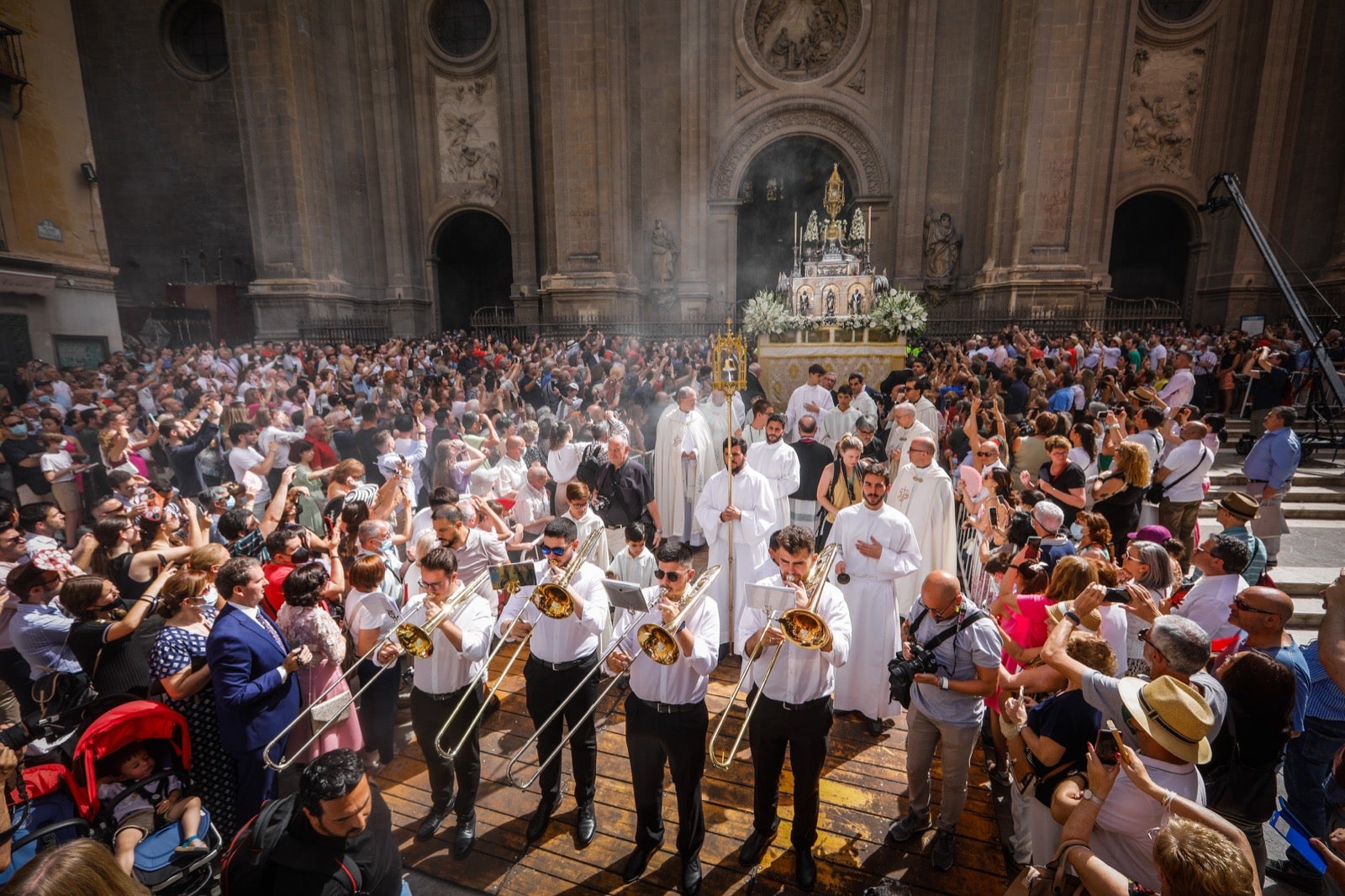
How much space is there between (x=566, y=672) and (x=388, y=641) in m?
1.11

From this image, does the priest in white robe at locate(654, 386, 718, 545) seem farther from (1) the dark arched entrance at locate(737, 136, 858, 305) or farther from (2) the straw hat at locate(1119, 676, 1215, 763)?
(1) the dark arched entrance at locate(737, 136, 858, 305)

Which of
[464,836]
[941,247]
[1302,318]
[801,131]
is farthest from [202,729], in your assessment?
[801,131]

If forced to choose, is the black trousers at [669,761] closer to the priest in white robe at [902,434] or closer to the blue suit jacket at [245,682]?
the blue suit jacket at [245,682]

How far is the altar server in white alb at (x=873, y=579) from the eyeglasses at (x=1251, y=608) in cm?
188

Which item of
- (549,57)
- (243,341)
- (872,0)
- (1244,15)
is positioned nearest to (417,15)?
(549,57)

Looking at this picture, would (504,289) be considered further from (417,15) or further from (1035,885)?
(1035,885)

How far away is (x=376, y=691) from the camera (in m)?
4.91

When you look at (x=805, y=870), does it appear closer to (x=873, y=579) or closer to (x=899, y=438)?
(x=873, y=579)

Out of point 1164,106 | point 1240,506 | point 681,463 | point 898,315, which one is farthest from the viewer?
point 1164,106

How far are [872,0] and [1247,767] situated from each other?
24349 mm

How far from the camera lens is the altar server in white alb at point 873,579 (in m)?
5.03

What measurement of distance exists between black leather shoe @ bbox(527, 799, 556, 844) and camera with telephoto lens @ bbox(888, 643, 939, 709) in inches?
94.2

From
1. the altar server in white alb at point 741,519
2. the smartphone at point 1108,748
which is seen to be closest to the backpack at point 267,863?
the smartphone at point 1108,748

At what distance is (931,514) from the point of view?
611 centimetres
